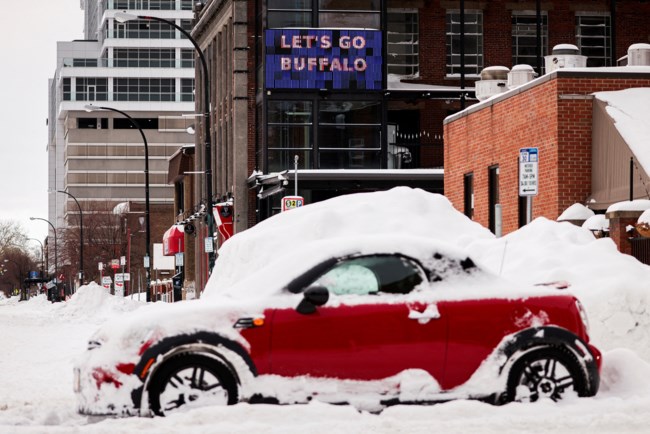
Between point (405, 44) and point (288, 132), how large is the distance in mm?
6487

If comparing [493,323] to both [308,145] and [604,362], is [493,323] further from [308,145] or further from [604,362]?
[308,145]

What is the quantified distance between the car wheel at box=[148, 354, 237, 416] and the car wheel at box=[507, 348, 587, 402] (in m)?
2.44

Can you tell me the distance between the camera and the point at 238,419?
33.7ft

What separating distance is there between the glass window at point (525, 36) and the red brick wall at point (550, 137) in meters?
25.2

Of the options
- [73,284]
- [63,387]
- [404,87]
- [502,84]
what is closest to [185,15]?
[73,284]

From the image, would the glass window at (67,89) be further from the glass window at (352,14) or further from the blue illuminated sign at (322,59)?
the blue illuminated sign at (322,59)

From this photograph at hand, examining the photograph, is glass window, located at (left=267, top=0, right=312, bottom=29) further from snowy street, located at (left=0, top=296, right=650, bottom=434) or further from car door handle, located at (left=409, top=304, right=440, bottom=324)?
car door handle, located at (left=409, top=304, right=440, bottom=324)

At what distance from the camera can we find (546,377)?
11180 mm

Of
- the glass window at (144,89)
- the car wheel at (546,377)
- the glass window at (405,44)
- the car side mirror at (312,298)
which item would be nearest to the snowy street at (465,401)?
the car wheel at (546,377)

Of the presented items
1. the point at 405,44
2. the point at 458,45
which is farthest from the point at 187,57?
the point at 458,45

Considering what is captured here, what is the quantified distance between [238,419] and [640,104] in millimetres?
16318

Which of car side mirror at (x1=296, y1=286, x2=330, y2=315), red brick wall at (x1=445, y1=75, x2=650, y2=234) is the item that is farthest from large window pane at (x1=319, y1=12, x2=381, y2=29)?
car side mirror at (x1=296, y1=286, x2=330, y2=315)

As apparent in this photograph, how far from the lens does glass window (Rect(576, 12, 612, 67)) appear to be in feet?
176

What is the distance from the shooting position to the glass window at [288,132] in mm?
51562
